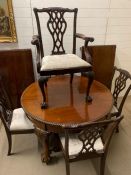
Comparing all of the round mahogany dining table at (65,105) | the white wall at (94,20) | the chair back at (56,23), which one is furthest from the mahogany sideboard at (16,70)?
the round mahogany dining table at (65,105)

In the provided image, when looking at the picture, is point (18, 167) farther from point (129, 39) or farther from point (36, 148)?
point (129, 39)

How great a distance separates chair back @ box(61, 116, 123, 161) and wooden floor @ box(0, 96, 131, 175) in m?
0.42

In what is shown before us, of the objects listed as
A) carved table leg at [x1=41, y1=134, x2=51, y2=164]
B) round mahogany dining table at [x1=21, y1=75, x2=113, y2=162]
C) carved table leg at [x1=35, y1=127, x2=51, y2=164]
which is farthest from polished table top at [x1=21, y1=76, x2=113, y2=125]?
carved table leg at [x1=41, y1=134, x2=51, y2=164]

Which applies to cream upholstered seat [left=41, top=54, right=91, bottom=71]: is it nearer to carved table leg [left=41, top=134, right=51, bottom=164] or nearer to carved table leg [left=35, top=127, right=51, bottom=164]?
carved table leg [left=35, top=127, right=51, bottom=164]

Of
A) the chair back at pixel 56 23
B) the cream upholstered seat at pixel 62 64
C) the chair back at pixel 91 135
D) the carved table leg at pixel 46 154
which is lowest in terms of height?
the carved table leg at pixel 46 154

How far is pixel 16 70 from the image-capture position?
2.47m

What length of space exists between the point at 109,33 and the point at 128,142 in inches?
56.1

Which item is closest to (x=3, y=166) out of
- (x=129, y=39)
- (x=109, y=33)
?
(x=109, y=33)

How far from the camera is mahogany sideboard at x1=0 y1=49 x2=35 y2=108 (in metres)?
2.39

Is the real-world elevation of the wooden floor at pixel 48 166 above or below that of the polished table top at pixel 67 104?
below

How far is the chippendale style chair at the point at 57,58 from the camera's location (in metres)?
1.72

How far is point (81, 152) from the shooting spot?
4.72 feet

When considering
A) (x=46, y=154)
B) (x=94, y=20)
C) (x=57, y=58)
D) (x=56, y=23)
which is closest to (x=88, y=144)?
(x=46, y=154)

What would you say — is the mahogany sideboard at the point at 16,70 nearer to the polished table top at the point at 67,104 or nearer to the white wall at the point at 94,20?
the white wall at the point at 94,20
